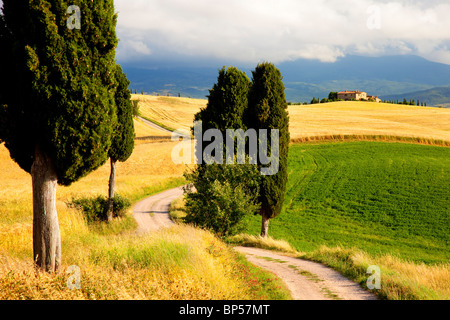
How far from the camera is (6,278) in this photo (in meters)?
7.17

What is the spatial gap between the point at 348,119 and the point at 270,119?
74.0 meters

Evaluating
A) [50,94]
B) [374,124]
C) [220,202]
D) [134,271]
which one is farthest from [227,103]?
[374,124]

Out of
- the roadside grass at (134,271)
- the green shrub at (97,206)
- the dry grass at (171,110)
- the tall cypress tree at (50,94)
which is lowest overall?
the green shrub at (97,206)

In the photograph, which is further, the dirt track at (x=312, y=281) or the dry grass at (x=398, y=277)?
the dirt track at (x=312, y=281)

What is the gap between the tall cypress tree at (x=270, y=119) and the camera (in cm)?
2167

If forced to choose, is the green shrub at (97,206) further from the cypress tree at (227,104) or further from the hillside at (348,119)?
the hillside at (348,119)

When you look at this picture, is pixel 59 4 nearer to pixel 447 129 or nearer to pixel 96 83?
pixel 96 83

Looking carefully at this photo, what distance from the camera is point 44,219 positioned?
8445mm

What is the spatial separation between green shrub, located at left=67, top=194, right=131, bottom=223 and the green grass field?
11.5 metres

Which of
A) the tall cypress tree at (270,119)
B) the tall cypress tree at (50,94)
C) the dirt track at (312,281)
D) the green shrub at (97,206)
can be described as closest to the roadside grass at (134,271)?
the dirt track at (312,281)

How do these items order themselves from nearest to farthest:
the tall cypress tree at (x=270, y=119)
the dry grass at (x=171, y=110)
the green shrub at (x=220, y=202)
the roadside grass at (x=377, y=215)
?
1. the roadside grass at (x=377, y=215)
2. the green shrub at (x=220, y=202)
3. the tall cypress tree at (x=270, y=119)
4. the dry grass at (x=171, y=110)

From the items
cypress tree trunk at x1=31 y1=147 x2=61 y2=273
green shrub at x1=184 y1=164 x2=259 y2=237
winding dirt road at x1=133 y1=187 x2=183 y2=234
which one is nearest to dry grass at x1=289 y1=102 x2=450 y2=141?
winding dirt road at x1=133 y1=187 x2=183 y2=234

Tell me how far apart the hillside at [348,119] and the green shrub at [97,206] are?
4618 centimetres
